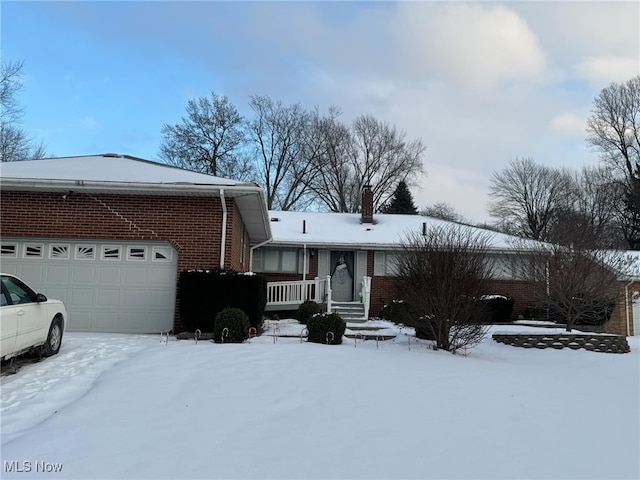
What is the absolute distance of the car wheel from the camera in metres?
7.21

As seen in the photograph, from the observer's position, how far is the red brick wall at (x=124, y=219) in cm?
1059

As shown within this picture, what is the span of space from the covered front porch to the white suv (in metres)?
8.45

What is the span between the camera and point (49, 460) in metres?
3.71

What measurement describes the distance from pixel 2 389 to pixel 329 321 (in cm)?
557

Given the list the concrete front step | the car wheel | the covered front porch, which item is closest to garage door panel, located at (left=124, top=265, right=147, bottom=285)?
the car wheel

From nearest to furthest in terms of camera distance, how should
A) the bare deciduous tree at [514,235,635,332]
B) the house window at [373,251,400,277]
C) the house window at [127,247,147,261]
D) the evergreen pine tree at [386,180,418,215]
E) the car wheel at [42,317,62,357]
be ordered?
the car wheel at [42,317,62,357]
the house window at [127,247,147,261]
the bare deciduous tree at [514,235,635,332]
the house window at [373,251,400,277]
the evergreen pine tree at [386,180,418,215]

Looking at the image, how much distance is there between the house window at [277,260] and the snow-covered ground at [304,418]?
1154 centimetres

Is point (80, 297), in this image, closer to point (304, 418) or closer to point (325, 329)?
point (325, 329)

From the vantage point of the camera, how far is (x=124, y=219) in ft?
34.9

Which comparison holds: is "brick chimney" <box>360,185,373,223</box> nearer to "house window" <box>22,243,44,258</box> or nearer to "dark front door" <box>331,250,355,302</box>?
"dark front door" <box>331,250,355,302</box>

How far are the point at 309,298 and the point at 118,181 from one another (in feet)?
28.0

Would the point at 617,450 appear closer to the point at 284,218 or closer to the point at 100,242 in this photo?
the point at 100,242

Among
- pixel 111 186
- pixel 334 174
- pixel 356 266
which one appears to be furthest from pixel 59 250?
pixel 334 174

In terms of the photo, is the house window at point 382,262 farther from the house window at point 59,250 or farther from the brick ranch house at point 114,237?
the house window at point 59,250
